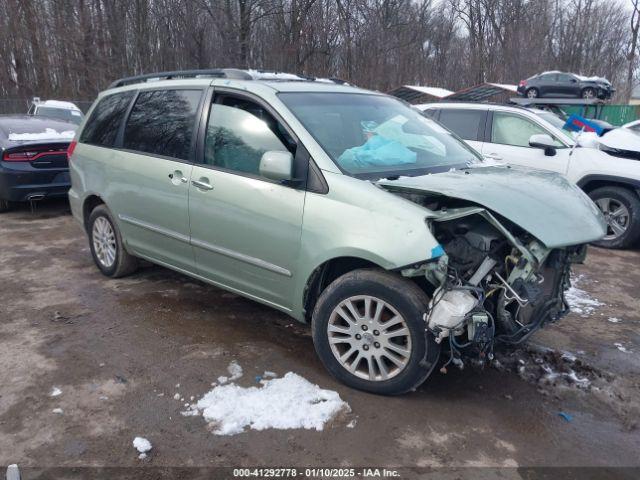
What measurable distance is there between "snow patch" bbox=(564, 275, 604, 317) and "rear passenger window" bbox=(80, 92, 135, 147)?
171 inches

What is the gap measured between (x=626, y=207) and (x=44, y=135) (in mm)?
8361

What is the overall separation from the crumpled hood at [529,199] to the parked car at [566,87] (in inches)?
920

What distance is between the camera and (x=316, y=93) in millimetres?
3971

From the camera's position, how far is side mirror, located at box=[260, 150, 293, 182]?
3.31 meters

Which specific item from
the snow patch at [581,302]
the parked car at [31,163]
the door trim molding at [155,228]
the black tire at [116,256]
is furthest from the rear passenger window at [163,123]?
the parked car at [31,163]

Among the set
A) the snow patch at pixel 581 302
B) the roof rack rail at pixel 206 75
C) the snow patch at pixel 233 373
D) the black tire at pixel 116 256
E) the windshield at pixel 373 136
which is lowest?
the snow patch at pixel 581 302

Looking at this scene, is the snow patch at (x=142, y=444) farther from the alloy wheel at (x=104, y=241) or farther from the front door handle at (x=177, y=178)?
the alloy wheel at (x=104, y=241)

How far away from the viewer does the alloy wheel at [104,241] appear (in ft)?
16.7

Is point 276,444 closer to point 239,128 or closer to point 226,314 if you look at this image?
point 226,314

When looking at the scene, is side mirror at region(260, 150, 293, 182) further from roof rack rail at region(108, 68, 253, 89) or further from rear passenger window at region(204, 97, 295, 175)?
roof rack rail at region(108, 68, 253, 89)

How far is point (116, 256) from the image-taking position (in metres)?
5.09

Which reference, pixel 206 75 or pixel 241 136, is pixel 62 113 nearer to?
pixel 206 75

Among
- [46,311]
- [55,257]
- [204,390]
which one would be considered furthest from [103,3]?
[204,390]

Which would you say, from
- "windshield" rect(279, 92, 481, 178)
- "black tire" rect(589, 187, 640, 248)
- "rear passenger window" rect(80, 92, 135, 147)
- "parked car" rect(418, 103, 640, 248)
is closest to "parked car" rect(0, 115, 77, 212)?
"rear passenger window" rect(80, 92, 135, 147)
